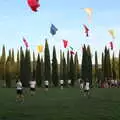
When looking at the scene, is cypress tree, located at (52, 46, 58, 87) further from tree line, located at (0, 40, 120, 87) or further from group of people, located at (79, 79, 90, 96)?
group of people, located at (79, 79, 90, 96)

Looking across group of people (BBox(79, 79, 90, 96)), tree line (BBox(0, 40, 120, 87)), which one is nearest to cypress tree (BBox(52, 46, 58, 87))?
tree line (BBox(0, 40, 120, 87))

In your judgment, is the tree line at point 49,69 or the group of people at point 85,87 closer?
the group of people at point 85,87

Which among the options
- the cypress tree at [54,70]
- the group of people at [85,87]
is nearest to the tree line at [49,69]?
the cypress tree at [54,70]

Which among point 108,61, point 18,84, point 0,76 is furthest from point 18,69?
point 18,84

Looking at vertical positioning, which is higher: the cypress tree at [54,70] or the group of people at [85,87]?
the cypress tree at [54,70]

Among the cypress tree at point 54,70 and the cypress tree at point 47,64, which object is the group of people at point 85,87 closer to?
the cypress tree at point 47,64

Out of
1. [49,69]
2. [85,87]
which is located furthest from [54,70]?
[85,87]

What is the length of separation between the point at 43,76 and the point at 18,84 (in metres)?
68.5

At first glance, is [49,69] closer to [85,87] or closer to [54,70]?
[54,70]

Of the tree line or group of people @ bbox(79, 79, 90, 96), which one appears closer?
group of people @ bbox(79, 79, 90, 96)

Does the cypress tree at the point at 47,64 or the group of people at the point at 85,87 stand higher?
the cypress tree at the point at 47,64

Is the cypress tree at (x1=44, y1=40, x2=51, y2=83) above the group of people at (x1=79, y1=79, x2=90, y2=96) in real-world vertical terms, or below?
above

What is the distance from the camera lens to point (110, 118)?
20375 mm

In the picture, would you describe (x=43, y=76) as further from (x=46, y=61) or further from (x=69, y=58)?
(x=69, y=58)
